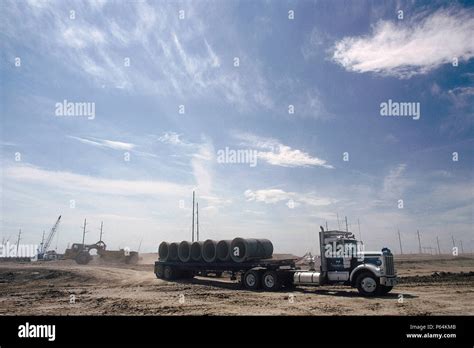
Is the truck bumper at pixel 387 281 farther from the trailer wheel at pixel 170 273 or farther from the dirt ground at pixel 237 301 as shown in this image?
the trailer wheel at pixel 170 273

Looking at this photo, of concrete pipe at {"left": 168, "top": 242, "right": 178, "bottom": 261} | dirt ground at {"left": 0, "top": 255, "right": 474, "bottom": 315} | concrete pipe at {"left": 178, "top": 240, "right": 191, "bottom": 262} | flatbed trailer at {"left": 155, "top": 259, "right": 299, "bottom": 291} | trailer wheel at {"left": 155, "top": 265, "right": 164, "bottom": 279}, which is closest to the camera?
dirt ground at {"left": 0, "top": 255, "right": 474, "bottom": 315}

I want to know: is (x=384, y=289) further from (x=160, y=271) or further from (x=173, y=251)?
(x=160, y=271)

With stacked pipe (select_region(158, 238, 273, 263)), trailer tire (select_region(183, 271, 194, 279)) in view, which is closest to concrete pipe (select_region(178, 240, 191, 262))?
stacked pipe (select_region(158, 238, 273, 263))

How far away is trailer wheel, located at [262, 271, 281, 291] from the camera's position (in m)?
18.4

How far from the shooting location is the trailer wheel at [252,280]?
19000mm

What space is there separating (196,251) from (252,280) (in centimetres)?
494

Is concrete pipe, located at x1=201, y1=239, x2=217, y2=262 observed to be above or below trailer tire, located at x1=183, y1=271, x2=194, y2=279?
above

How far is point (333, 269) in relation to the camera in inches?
698

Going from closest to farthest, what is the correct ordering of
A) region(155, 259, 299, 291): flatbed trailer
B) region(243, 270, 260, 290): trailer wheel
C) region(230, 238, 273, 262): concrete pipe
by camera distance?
region(155, 259, 299, 291): flatbed trailer → region(243, 270, 260, 290): trailer wheel → region(230, 238, 273, 262): concrete pipe

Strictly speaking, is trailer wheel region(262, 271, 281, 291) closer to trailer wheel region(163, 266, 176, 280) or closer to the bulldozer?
trailer wheel region(163, 266, 176, 280)

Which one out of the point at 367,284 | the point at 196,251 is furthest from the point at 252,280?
the point at 367,284

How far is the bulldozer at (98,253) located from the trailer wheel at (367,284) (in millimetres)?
36715
